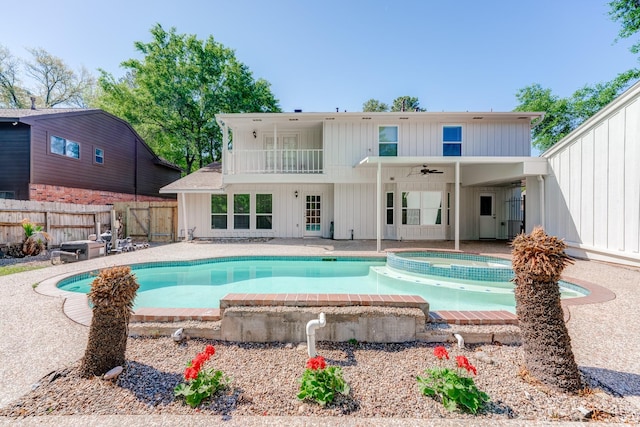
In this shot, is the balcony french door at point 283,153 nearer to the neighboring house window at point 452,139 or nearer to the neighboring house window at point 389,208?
the neighboring house window at point 389,208

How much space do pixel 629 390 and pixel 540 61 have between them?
2311 centimetres

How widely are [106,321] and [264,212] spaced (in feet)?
35.9

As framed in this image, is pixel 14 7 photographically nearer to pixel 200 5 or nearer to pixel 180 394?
pixel 200 5

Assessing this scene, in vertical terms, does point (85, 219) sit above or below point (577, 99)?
below

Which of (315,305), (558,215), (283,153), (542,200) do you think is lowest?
(315,305)

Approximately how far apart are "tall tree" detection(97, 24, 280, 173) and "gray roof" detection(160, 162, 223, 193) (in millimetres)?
7920

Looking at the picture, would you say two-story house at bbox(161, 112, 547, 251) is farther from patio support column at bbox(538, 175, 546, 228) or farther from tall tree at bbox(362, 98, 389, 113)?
tall tree at bbox(362, 98, 389, 113)

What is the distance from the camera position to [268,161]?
12.8m

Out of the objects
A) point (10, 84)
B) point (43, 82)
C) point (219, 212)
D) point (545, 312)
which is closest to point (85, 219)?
point (219, 212)

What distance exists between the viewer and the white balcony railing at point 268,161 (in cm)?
1225

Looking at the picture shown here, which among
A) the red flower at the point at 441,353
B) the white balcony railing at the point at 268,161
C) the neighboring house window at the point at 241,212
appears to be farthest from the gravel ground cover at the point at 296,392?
the neighboring house window at the point at 241,212

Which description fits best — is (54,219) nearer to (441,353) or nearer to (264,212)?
Answer: (264,212)

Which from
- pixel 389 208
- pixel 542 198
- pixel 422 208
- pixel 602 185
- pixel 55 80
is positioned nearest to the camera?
pixel 602 185

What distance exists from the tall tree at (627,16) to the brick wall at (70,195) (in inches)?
1224
